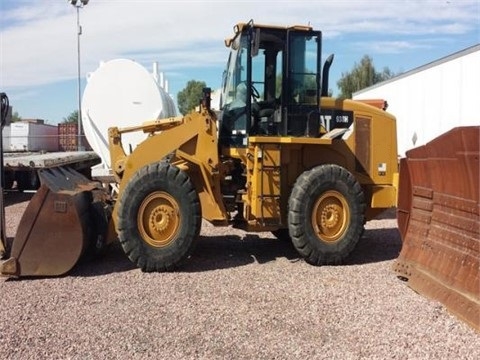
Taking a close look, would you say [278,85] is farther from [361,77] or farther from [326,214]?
[361,77]

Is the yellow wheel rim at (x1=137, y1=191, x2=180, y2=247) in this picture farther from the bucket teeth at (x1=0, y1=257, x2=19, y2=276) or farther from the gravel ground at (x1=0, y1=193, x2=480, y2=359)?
the bucket teeth at (x1=0, y1=257, x2=19, y2=276)

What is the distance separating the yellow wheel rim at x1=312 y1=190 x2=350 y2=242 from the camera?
7.21 meters

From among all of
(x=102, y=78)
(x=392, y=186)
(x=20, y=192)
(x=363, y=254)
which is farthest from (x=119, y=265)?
(x=20, y=192)

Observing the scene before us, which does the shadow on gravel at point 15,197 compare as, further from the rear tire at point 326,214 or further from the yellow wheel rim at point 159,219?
the rear tire at point 326,214

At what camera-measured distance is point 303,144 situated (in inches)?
293

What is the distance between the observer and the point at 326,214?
725 centimetres

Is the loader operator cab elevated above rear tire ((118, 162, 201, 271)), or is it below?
above

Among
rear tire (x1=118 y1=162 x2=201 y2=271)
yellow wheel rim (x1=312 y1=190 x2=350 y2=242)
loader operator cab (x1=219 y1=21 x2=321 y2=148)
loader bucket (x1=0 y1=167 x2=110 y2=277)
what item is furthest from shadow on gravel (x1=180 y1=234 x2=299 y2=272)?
loader operator cab (x1=219 y1=21 x2=321 y2=148)

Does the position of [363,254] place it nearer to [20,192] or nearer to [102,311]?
[102,311]

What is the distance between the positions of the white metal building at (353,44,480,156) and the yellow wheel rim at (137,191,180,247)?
10211mm

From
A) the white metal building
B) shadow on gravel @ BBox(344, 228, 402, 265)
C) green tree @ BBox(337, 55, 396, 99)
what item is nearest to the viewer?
shadow on gravel @ BBox(344, 228, 402, 265)

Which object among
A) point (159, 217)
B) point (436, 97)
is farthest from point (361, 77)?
point (159, 217)

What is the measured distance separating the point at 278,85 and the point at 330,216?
5.94ft

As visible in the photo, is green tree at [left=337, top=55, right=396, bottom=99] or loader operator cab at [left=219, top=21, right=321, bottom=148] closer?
loader operator cab at [left=219, top=21, right=321, bottom=148]
